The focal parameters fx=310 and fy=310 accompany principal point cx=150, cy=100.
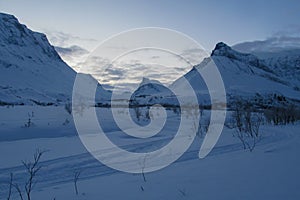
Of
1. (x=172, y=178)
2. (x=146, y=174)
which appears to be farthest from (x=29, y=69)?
(x=172, y=178)

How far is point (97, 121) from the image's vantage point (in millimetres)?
13531

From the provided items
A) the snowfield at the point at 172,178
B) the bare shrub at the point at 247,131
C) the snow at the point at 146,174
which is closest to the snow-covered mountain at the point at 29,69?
the snow at the point at 146,174

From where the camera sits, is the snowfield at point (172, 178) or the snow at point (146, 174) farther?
the snow at point (146, 174)

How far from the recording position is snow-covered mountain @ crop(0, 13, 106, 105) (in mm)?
79706

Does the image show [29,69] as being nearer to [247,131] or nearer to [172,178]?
[247,131]

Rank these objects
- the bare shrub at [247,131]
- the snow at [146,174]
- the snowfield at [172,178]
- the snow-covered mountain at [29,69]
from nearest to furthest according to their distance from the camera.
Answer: the snowfield at [172,178], the snow at [146,174], the bare shrub at [247,131], the snow-covered mountain at [29,69]

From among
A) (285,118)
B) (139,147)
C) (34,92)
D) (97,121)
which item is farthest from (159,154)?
(34,92)

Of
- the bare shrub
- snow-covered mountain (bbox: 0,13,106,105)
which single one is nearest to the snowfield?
the bare shrub

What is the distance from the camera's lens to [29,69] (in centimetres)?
10988

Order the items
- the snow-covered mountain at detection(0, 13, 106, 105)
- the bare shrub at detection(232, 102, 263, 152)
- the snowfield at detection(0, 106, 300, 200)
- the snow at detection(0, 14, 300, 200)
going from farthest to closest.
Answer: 1. the snow-covered mountain at detection(0, 13, 106, 105)
2. the bare shrub at detection(232, 102, 263, 152)
3. the snow at detection(0, 14, 300, 200)
4. the snowfield at detection(0, 106, 300, 200)

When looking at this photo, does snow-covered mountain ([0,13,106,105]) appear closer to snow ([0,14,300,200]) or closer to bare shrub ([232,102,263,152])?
snow ([0,14,300,200])

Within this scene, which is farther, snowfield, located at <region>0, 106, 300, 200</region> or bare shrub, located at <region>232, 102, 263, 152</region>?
bare shrub, located at <region>232, 102, 263, 152</region>

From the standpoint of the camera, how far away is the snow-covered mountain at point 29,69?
7971 centimetres

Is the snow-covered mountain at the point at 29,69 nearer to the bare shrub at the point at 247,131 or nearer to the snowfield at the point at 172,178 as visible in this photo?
the bare shrub at the point at 247,131
